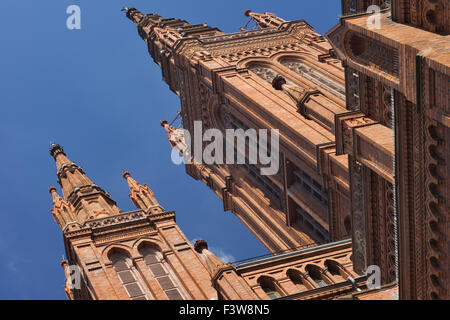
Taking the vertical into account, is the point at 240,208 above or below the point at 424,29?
below

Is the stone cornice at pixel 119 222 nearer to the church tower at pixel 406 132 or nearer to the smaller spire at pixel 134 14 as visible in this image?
the church tower at pixel 406 132

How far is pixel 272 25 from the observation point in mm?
86250

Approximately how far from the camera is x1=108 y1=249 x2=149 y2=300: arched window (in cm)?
5169

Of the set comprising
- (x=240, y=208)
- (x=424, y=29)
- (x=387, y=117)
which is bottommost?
(x=240, y=208)

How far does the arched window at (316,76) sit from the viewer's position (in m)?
67.2

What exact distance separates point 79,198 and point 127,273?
14744mm

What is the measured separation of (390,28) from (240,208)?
1805 inches

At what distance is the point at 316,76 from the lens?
72000 millimetres

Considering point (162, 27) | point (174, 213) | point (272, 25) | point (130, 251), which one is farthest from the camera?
point (162, 27)

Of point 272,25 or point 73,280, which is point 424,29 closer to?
point 73,280

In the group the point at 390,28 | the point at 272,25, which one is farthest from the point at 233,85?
the point at 390,28

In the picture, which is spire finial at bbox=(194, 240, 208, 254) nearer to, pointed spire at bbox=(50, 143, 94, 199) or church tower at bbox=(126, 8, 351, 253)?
church tower at bbox=(126, 8, 351, 253)

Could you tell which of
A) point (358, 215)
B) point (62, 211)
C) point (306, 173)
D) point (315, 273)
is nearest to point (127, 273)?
point (315, 273)
